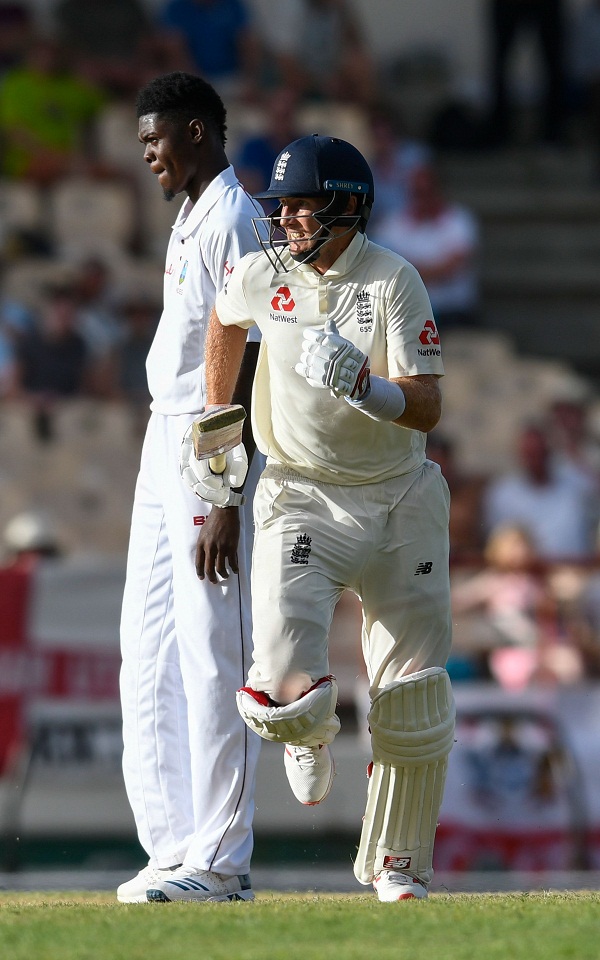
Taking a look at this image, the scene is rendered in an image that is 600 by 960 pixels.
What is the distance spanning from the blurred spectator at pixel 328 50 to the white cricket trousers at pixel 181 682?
985 cm

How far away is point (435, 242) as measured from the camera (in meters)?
12.5

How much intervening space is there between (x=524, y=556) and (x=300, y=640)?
4.48m

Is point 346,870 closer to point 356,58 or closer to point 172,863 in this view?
point 172,863

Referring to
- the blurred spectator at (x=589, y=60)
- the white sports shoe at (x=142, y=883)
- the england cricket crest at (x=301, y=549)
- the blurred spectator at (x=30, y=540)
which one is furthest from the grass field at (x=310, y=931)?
the blurred spectator at (x=589, y=60)

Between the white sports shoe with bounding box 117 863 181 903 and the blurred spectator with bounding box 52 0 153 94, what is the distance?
32.7ft

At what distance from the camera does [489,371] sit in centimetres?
1224

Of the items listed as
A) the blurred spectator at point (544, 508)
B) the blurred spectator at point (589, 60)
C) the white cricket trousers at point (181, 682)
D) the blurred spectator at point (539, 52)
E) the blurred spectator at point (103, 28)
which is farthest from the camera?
the blurred spectator at point (589, 60)

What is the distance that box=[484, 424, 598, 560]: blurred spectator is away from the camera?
1001 centimetres

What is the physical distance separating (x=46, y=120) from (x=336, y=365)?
8.91m

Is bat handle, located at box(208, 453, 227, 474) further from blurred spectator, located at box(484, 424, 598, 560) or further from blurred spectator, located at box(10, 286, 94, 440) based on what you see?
blurred spectator, located at box(10, 286, 94, 440)

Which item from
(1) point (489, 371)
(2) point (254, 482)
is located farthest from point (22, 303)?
(2) point (254, 482)

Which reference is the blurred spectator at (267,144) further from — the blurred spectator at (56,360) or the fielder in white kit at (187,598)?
the fielder in white kit at (187,598)

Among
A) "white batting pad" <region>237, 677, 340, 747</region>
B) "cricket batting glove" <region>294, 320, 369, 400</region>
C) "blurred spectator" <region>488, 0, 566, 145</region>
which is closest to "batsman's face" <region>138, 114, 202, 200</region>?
Result: "cricket batting glove" <region>294, 320, 369, 400</region>

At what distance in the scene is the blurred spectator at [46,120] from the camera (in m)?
12.3
